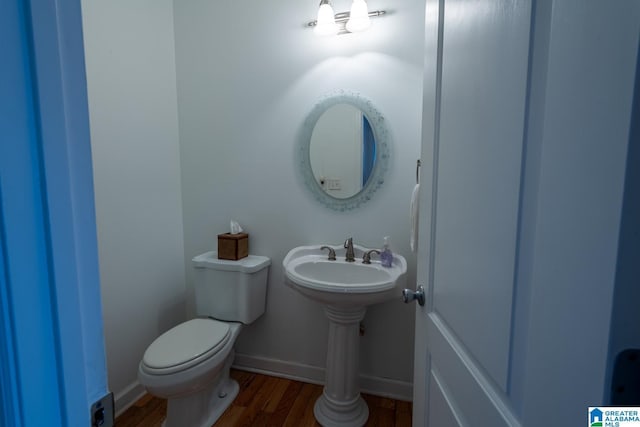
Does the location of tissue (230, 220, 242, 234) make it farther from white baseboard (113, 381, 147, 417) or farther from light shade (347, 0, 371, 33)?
light shade (347, 0, 371, 33)

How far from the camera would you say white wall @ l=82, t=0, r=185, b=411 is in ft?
4.96

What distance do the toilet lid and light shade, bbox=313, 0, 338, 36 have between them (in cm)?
166

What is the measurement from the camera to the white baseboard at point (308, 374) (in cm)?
174

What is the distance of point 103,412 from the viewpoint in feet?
1.48

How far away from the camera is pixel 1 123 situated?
12.9 inches

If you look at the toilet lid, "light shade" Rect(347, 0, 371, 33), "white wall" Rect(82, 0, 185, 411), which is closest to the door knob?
the toilet lid

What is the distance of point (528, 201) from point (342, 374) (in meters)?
1.42

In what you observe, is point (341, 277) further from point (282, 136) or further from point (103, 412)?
point (103, 412)

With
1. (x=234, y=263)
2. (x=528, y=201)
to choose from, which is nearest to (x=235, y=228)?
(x=234, y=263)

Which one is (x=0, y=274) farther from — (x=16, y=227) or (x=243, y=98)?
(x=243, y=98)

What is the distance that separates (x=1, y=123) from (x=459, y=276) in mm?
775

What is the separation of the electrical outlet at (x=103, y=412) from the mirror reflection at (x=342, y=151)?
140cm
